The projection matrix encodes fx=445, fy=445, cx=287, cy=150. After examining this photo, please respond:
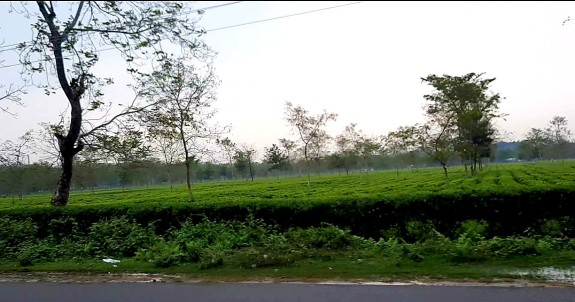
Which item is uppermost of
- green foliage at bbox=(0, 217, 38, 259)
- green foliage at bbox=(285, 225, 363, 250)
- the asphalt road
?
green foliage at bbox=(0, 217, 38, 259)

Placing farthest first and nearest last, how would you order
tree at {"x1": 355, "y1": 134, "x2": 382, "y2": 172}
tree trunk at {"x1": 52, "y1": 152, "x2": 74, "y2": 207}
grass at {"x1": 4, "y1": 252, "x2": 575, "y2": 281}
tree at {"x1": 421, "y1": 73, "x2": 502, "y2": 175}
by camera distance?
tree at {"x1": 355, "y1": 134, "x2": 382, "y2": 172}, tree at {"x1": 421, "y1": 73, "x2": 502, "y2": 175}, tree trunk at {"x1": 52, "y1": 152, "x2": 74, "y2": 207}, grass at {"x1": 4, "y1": 252, "x2": 575, "y2": 281}

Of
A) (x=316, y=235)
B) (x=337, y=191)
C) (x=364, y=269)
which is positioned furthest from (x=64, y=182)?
(x=337, y=191)

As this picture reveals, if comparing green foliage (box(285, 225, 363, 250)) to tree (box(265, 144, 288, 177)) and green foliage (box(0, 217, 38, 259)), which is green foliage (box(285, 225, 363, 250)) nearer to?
green foliage (box(0, 217, 38, 259))

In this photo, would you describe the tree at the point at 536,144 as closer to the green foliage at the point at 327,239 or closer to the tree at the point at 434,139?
the tree at the point at 434,139

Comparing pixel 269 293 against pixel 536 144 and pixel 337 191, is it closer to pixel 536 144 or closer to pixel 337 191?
pixel 337 191

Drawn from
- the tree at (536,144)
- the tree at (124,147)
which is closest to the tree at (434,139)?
the tree at (124,147)

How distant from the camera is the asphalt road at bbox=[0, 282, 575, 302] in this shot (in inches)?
223

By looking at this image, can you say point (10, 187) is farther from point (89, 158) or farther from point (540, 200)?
point (540, 200)

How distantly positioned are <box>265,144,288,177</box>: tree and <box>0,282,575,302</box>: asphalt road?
70.4m

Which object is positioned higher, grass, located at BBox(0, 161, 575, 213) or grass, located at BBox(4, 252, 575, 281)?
grass, located at BBox(0, 161, 575, 213)

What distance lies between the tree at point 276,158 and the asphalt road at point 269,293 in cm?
7043

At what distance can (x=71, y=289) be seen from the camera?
279 inches

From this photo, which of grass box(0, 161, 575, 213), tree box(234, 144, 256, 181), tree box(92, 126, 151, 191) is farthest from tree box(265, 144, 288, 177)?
tree box(92, 126, 151, 191)

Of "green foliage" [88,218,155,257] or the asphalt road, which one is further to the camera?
"green foliage" [88,218,155,257]
